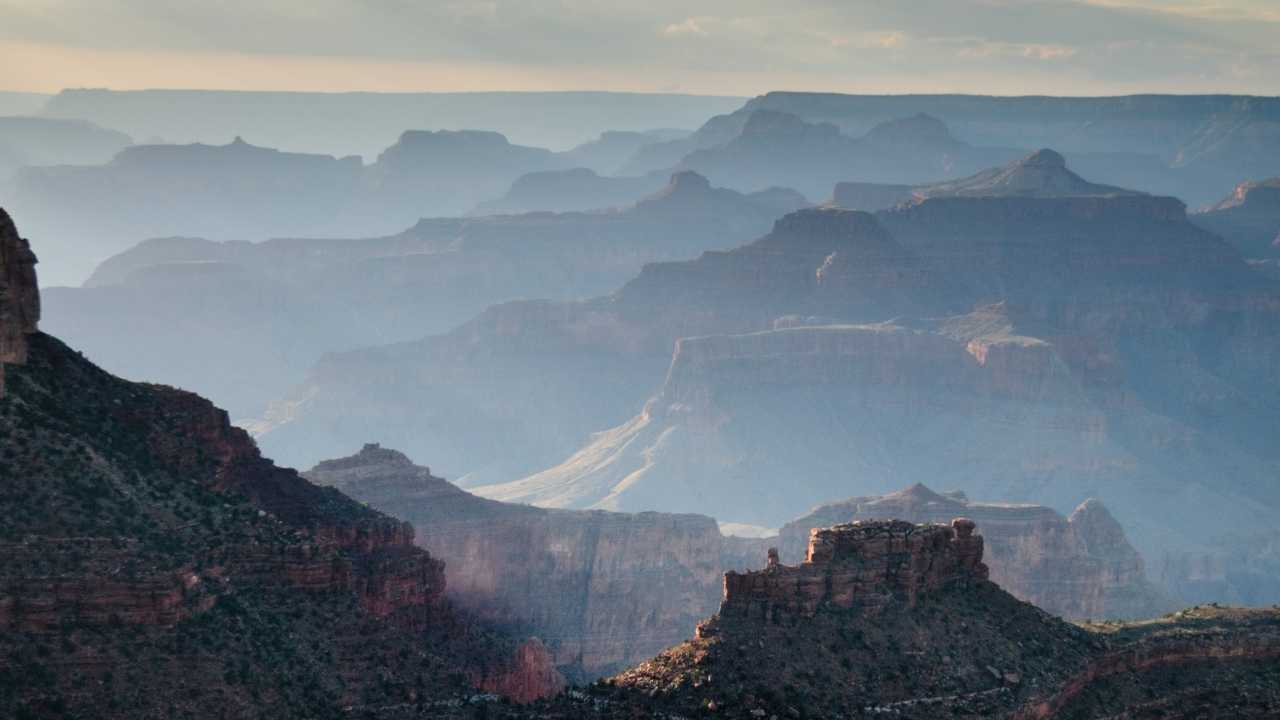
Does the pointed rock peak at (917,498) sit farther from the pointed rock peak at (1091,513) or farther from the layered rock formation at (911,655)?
the layered rock formation at (911,655)

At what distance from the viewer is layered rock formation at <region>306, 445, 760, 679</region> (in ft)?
359

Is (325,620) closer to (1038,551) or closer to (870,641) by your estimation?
(870,641)

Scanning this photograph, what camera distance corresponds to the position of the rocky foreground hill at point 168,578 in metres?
56.6

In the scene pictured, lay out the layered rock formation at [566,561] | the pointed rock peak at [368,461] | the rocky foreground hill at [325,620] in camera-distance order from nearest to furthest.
A: the rocky foreground hill at [325,620], the layered rock formation at [566,561], the pointed rock peak at [368,461]

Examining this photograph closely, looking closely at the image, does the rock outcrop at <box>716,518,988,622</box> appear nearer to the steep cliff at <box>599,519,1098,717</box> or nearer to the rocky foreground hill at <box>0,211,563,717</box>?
the steep cliff at <box>599,519,1098,717</box>

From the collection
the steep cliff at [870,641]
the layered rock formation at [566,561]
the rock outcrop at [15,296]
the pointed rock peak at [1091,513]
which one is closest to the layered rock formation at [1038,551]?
the pointed rock peak at [1091,513]

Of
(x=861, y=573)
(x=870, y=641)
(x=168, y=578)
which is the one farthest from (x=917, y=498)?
(x=168, y=578)

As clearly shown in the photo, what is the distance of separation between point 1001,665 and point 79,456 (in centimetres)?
2340

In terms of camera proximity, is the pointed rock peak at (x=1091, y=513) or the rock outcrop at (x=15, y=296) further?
the pointed rock peak at (x=1091, y=513)

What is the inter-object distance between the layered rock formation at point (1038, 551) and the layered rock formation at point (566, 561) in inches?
312

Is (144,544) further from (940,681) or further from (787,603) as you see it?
(940,681)

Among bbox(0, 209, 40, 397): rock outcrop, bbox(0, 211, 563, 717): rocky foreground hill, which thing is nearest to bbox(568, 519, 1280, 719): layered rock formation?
bbox(0, 211, 563, 717): rocky foreground hill

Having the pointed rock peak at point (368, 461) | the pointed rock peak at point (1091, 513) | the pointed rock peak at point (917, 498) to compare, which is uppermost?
the pointed rock peak at point (1091, 513)

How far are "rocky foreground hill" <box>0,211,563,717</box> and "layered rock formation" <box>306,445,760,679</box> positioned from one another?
3245cm
